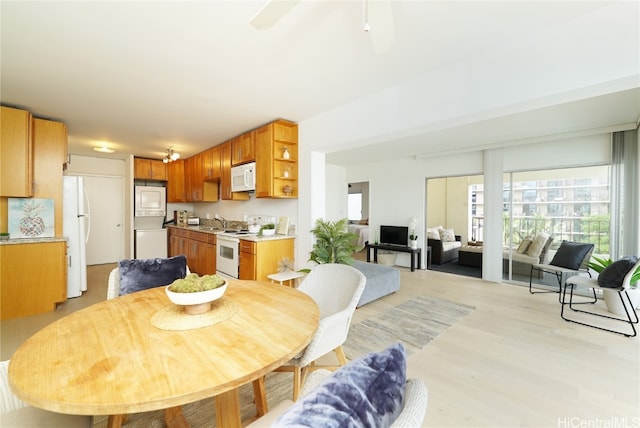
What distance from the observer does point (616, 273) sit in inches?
112

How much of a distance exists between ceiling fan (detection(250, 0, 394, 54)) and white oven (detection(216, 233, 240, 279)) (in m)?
2.94

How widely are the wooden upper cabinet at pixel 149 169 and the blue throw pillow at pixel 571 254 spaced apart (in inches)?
299

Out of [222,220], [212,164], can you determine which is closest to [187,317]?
[212,164]

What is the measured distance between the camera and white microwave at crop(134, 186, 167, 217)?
589 centimetres

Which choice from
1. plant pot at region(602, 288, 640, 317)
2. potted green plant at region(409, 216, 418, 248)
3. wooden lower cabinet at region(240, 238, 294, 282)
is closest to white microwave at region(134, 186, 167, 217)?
wooden lower cabinet at region(240, 238, 294, 282)

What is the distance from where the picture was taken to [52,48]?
2035 millimetres

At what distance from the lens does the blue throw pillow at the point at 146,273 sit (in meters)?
1.98

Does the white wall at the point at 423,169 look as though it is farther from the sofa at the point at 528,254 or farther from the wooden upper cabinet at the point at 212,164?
the wooden upper cabinet at the point at 212,164

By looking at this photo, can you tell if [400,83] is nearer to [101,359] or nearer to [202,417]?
[101,359]

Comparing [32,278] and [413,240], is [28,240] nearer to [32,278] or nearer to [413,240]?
[32,278]

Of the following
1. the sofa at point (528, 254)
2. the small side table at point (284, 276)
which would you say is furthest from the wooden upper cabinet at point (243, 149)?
the sofa at point (528, 254)

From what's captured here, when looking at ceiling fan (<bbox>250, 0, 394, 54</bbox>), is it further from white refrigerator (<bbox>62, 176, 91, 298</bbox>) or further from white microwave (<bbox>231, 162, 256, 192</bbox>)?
white refrigerator (<bbox>62, 176, 91, 298</bbox>)

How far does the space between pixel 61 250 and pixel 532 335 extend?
5393mm

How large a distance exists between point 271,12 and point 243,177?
10.2 ft
